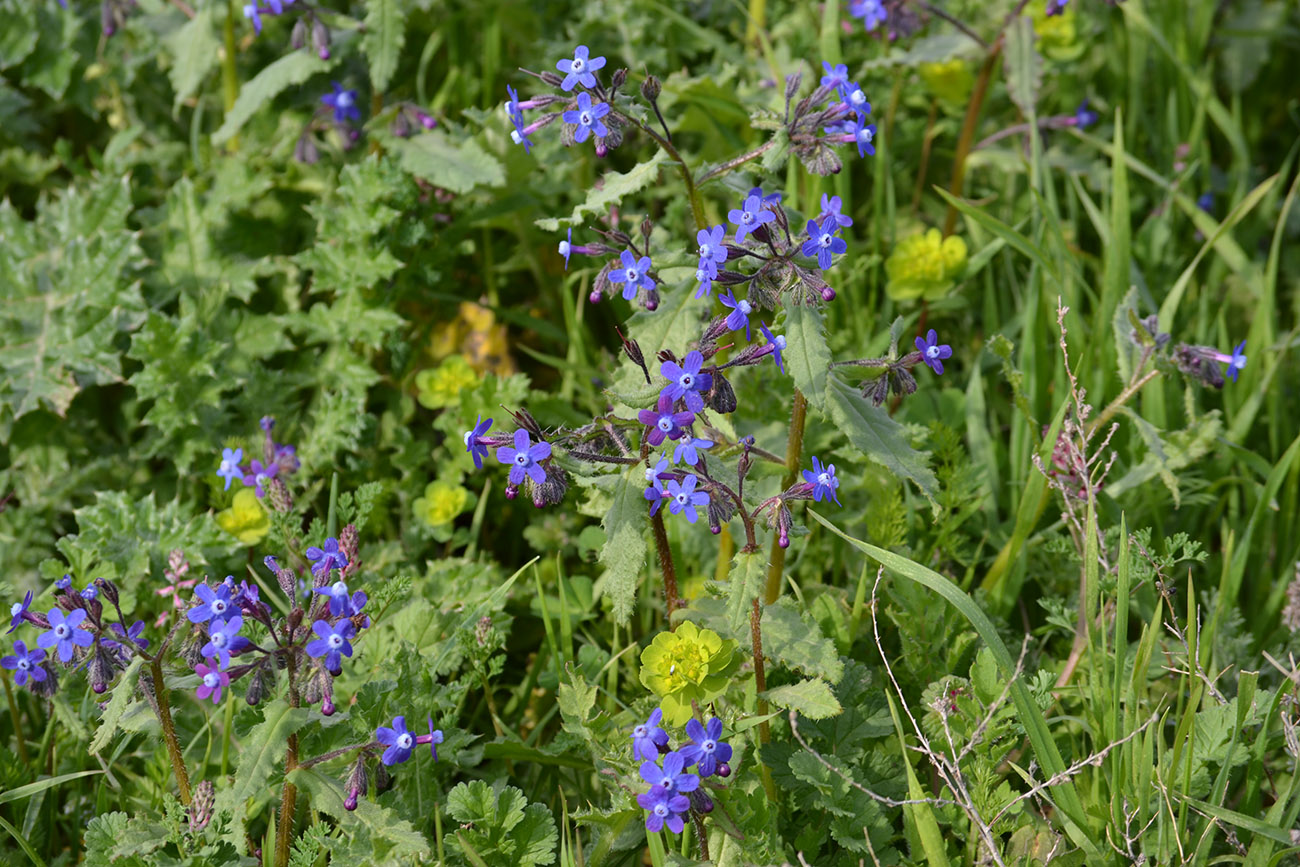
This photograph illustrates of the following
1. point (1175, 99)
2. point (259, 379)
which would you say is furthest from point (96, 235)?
point (1175, 99)

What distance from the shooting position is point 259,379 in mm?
3795

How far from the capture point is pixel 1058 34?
4.35m

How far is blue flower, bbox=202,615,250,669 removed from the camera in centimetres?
215

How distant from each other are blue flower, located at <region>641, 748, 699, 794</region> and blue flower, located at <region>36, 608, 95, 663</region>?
1.17 metres

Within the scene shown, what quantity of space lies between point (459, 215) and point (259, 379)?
0.91 m

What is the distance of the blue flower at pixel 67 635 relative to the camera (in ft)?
7.48

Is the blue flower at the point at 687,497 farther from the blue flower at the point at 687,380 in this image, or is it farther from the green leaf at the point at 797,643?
the green leaf at the point at 797,643

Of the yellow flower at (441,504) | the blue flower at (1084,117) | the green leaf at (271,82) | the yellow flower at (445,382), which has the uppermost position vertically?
the green leaf at (271,82)

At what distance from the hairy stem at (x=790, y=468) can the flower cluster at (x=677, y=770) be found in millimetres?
516

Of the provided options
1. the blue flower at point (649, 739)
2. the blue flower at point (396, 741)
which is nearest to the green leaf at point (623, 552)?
the blue flower at point (649, 739)

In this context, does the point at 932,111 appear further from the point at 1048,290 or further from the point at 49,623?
the point at 49,623

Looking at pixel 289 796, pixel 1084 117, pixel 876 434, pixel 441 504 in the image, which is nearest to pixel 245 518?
pixel 441 504

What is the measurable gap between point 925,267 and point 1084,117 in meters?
1.10

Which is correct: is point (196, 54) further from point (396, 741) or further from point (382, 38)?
point (396, 741)
